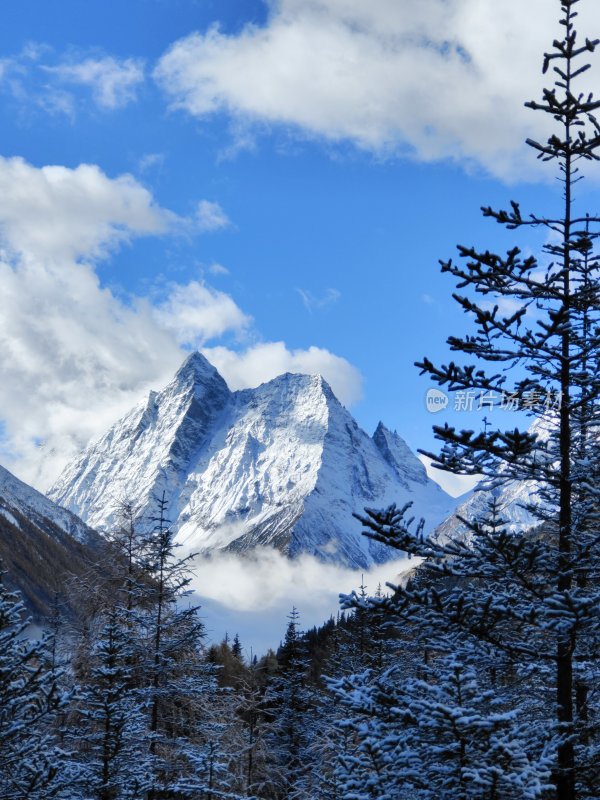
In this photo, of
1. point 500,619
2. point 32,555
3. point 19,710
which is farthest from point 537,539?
point 32,555

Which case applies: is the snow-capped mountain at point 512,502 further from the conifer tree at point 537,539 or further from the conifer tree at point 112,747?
the conifer tree at point 112,747

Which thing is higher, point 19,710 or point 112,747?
point 19,710

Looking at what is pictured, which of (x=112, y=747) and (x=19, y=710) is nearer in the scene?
(x=19, y=710)

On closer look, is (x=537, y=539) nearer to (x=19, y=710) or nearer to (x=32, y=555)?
(x=19, y=710)

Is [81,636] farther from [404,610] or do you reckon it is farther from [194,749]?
[404,610]

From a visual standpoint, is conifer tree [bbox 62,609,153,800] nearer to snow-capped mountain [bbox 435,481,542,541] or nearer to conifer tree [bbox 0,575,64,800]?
conifer tree [bbox 0,575,64,800]

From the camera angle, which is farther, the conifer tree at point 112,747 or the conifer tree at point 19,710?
the conifer tree at point 112,747

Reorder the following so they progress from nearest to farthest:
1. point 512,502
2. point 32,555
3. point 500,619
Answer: point 500,619, point 512,502, point 32,555

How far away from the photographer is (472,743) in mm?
7262

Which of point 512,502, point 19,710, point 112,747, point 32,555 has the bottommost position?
point 112,747

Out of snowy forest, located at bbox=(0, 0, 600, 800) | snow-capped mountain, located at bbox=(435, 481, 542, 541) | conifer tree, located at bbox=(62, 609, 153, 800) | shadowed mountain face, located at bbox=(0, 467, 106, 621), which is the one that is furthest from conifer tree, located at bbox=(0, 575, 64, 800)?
shadowed mountain face, located at bbox=(0, 467, 106, 621)

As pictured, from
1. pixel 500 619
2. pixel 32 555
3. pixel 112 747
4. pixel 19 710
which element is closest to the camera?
pixel 500 619

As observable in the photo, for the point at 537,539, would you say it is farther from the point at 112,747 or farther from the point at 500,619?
the point at 112,747

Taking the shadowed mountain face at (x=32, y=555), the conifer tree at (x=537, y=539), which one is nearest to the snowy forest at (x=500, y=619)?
the conifer tree at (x=537, y=539)
